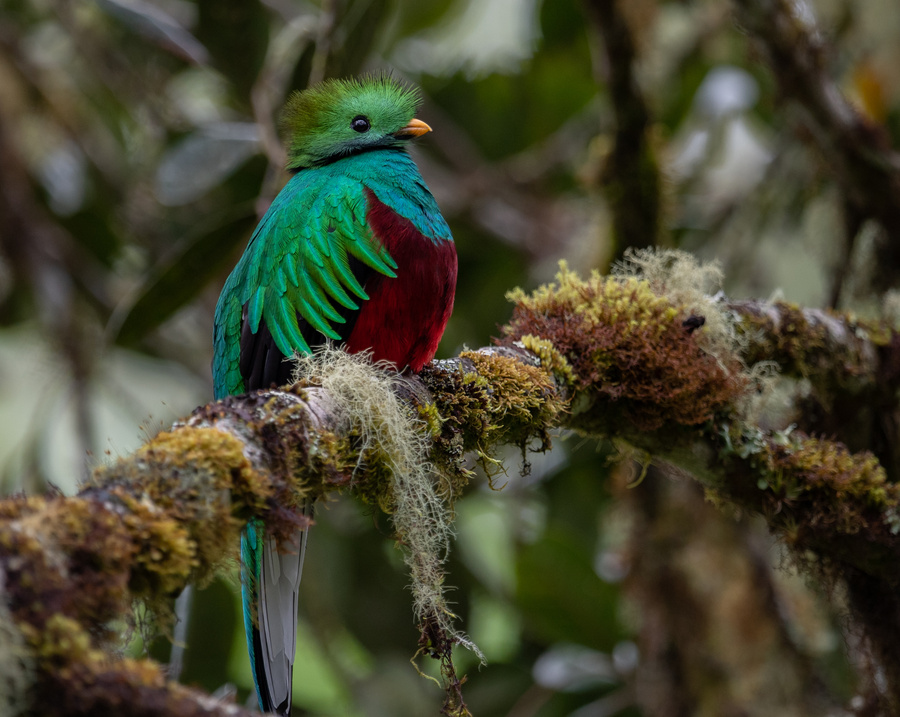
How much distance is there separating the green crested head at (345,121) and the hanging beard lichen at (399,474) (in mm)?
1075

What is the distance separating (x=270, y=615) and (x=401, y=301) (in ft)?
2.76

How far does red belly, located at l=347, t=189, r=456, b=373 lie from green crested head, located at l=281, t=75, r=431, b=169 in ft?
1.40

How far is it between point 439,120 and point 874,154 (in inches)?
99.2

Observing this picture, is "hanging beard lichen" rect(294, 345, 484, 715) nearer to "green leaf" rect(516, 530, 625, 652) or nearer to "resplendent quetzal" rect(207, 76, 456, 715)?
"resplendent quetzal" rect(207, 76, 456, 715)

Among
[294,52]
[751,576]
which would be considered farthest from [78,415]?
[751,576]

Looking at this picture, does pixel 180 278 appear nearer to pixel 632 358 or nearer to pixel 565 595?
pixel 632 358

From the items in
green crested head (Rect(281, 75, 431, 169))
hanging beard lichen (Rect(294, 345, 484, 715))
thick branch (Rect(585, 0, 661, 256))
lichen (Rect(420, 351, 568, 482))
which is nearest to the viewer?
hanging beard lichen (Rect(294, 345, 484, 715))

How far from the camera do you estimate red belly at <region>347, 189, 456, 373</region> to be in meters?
2.32

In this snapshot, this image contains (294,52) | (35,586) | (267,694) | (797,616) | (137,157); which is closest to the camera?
(35,586)

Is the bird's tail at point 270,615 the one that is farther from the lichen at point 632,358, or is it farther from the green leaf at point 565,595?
the green leaf at point 565,595

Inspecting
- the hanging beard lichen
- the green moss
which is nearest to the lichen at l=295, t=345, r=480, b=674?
the hanging beard lichen

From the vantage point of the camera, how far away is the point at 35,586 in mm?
1124

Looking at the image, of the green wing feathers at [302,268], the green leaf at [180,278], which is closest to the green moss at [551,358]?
the green wing feathers at [302,268]

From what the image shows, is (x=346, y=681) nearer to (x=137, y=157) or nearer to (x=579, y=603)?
(x=579, y=603)
